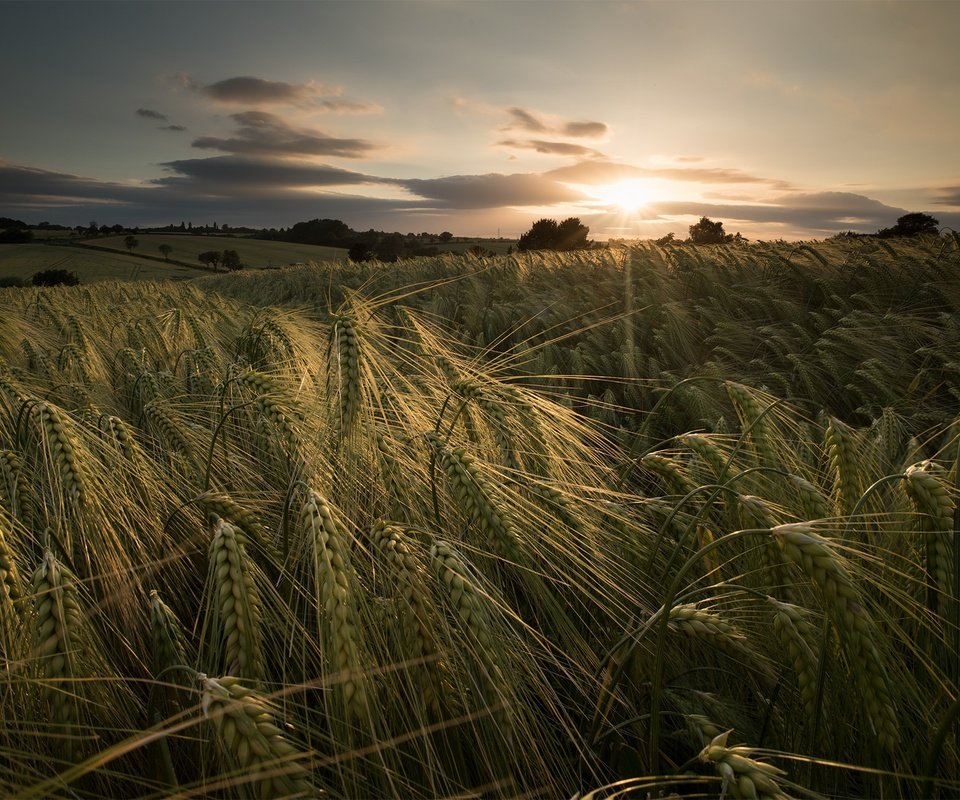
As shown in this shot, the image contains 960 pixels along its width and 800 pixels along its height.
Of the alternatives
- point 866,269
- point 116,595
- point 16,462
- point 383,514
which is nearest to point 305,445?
point 383,514

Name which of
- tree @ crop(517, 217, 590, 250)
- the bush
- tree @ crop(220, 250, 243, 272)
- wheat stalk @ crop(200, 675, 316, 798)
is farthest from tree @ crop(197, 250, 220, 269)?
wheat stalk @ crop(200, 675, 316, 798)

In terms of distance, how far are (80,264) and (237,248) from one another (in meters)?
19.4

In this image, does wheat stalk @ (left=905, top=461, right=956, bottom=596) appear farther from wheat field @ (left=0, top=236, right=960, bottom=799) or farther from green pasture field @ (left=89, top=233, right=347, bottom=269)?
green pasture field @ (left=89, top=233, right=347, bottom=269)

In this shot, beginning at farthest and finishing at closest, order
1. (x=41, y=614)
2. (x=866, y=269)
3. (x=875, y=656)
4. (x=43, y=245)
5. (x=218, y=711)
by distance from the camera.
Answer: (x=43, y=245), (x=866, y=269), (x=41, y=614), (x=875, y=656), (x=218, y=711)

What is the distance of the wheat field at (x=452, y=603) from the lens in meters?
1.03

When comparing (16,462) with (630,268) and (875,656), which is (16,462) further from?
(630,268)

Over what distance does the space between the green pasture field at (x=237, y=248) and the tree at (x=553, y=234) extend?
1511 centimetres

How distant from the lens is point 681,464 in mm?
2059

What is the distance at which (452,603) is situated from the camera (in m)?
1.12

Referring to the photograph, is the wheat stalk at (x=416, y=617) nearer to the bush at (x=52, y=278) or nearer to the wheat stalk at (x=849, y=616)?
the wheat stalk at (x=849, y=616)

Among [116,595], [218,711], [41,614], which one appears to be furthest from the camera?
[116,595]

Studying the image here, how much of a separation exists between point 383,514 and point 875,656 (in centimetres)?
125

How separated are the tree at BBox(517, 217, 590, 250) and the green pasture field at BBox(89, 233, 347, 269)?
1511 cm

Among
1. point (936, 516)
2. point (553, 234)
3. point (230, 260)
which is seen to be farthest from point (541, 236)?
point (936, 516)
